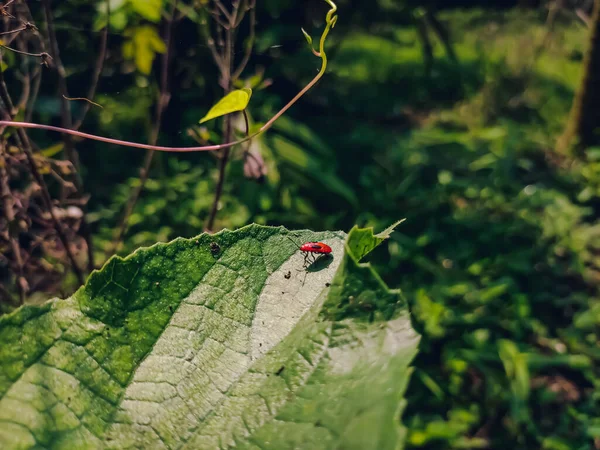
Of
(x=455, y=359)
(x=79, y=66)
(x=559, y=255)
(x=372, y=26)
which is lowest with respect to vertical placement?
(x=559, y=255)

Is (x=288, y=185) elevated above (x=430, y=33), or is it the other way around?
(x=288, y=185)

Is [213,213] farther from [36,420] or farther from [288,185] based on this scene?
[288,185]

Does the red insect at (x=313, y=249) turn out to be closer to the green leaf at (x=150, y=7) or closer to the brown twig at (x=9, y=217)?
the brown twig at (x=9, y=217)

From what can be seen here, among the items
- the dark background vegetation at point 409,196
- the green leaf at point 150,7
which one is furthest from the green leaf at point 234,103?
the green leaf at point 150,7

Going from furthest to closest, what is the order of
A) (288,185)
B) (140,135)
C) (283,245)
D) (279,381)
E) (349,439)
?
(140,135) → (288,185) → (283,245) → (279,381) → (349,439)

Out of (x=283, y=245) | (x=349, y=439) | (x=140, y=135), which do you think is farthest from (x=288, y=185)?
(x=349, y=439)

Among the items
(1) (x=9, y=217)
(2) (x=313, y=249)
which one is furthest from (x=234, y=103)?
(1) (x=9, y=217)

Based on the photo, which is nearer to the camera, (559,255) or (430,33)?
(559,255)
